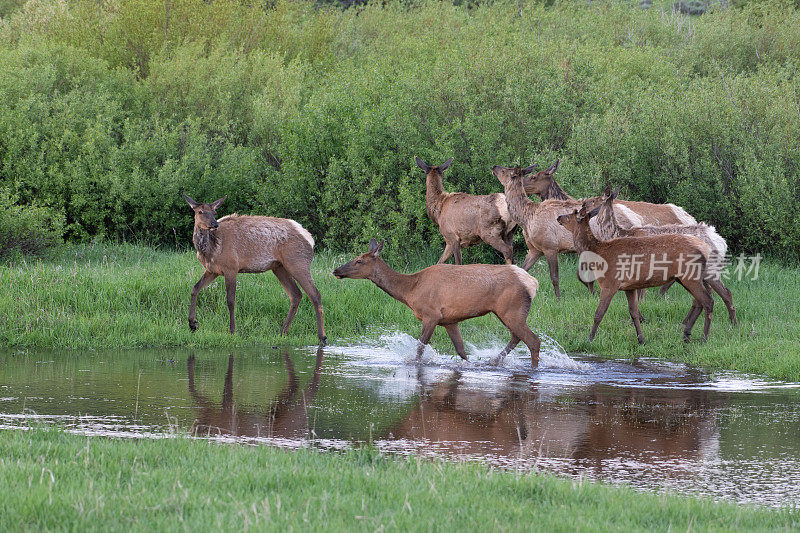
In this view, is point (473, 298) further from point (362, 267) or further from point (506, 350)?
point (362, 267)

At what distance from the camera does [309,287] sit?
46.8ft

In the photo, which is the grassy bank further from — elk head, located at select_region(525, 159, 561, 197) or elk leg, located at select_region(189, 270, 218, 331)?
elk head, located at select_region(525, 159, 561, 197)

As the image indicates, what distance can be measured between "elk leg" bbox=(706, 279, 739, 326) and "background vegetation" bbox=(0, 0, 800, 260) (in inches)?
203

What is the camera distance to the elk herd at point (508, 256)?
1175 cm

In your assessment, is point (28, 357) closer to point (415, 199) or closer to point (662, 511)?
point (662, 511)

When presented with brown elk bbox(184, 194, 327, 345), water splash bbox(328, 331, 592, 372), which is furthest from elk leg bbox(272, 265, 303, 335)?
water splash bbox(328, 331, 592, 372)

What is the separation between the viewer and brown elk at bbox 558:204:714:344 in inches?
520

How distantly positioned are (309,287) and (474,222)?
4808 mm

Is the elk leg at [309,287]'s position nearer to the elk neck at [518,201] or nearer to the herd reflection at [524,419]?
the herd reflection at [524,419]

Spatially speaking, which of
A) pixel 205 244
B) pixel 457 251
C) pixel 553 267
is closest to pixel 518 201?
pixel 553 267

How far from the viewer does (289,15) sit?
37.2 metres

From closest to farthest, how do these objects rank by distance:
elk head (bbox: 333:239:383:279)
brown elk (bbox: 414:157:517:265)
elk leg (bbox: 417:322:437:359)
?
elk leg (bbox: 417:322:437:359)
elk head (bbox: 333:239:383:279)
brown elk (bbox: 414:157:517:265)

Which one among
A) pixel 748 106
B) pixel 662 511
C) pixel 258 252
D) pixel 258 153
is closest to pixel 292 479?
pixel 662 511

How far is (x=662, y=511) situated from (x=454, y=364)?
21.4 ft
